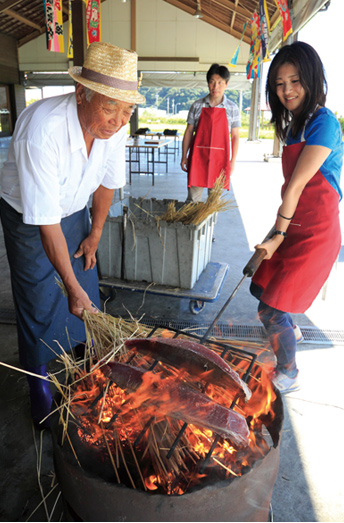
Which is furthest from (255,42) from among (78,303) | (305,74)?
(78,303)

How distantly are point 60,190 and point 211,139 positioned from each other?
2.79 meters

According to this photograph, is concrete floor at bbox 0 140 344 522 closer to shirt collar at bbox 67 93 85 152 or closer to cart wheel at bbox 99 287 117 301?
cart wheel at bbox 99 287 117 301

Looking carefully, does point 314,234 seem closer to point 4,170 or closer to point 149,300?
point 4,170

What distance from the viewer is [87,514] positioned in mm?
1124

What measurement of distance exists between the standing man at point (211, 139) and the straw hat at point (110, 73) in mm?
2646

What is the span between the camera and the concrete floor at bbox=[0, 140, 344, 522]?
1655 millimetres

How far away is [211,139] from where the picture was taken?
13.6ft

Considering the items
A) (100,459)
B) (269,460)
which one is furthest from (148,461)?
(269,460)

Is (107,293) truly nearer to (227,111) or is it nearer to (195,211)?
(195,211)

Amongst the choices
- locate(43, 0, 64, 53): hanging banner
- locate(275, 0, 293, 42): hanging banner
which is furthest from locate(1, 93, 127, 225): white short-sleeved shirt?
locate(43, 0, 64, 53): hanging banner

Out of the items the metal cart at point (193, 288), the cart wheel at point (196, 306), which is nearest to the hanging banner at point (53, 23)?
the metal cart at point (193, 288)

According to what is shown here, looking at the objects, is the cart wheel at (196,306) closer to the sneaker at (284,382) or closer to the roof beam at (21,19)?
the sneaker at (284,382)

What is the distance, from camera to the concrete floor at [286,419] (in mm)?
1655

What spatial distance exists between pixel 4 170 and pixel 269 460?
55.0 inches
